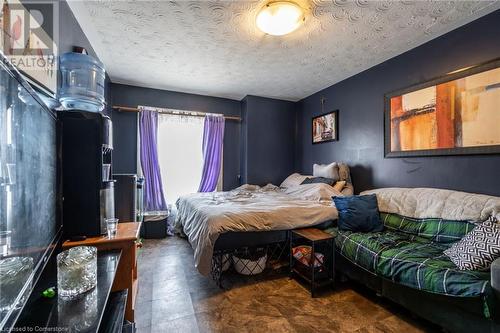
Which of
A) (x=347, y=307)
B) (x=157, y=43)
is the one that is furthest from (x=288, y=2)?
(x=347, y=307)

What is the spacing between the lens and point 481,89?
77.5 inches

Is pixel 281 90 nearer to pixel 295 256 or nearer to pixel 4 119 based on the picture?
pixel 295 256

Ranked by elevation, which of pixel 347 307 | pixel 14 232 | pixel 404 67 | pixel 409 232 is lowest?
pixel 347 307

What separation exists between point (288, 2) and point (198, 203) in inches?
86.9

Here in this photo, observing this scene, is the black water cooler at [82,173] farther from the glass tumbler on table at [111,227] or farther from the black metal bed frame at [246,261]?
the black metal bed frame at [246,261]

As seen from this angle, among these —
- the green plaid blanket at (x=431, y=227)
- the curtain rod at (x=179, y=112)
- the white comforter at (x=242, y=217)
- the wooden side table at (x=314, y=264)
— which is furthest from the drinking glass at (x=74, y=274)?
the curtain rod at (x=179, y=112)

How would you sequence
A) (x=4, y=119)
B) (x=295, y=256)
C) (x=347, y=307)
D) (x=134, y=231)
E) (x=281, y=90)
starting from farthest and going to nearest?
(x=281, y=90)
(x=295, y=256)
(x=347, y=307)
(x=134, y=231)
(x=4, y=119)

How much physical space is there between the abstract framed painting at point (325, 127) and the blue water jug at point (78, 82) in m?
3.19

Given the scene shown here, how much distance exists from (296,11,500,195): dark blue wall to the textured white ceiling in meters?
0.14

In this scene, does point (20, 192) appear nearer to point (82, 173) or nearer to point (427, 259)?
point (82, 173)

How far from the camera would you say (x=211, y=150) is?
4246mm

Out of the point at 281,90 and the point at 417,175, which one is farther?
the point at 281,90

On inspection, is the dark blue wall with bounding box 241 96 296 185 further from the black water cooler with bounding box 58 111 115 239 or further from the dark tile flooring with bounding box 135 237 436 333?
the black water cooler with bounding box 58 111 115 239

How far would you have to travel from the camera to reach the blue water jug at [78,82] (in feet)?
5.69
